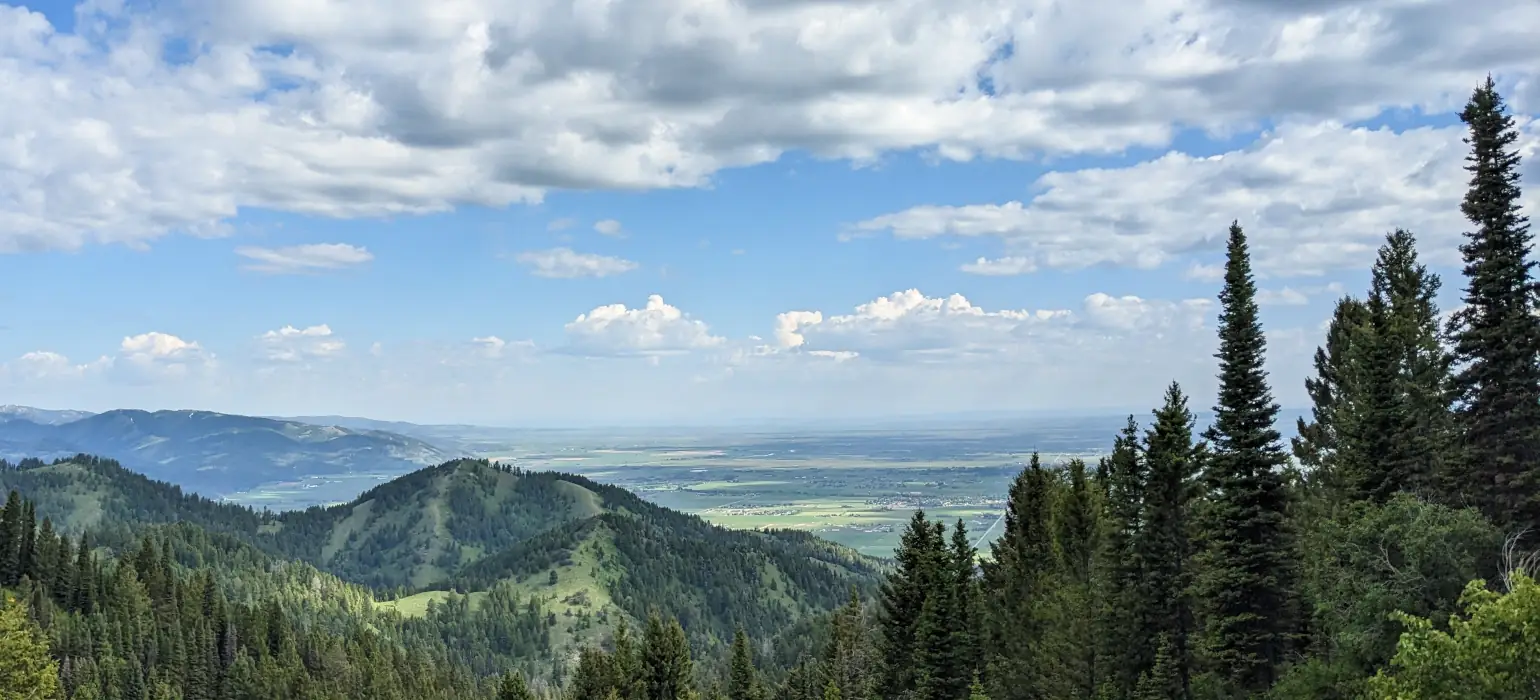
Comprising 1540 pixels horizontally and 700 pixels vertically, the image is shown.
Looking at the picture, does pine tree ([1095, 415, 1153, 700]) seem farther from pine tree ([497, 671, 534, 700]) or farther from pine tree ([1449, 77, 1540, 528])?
pine tree ([497, 671, 534, 700])

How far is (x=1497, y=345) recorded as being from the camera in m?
35.8

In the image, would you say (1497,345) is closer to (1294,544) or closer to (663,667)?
(1294,544)

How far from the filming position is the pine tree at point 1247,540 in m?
38.9

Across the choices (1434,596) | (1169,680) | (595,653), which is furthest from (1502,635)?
(595,653)

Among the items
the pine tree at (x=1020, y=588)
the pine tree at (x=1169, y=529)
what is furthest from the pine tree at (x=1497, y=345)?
the pine tree at (x=1020, y=588)

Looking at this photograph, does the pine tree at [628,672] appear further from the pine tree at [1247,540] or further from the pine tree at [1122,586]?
the pine tree at [1247,540]

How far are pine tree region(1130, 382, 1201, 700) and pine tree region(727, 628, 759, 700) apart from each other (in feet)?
162

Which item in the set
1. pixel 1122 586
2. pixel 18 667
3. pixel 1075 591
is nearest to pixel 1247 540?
pixel 1122 586

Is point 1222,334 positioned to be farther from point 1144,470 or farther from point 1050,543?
point 1050,543

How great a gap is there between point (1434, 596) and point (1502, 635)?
855cm

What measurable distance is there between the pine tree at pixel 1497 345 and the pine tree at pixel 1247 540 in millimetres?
6460

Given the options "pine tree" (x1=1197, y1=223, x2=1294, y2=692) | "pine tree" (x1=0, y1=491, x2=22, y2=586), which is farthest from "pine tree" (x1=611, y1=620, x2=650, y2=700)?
"pine tree" (x1=0, y1=491, x2=22, y2=586)

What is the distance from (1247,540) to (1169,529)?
388 centimetres

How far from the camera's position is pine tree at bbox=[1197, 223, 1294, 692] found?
38.9 meters
